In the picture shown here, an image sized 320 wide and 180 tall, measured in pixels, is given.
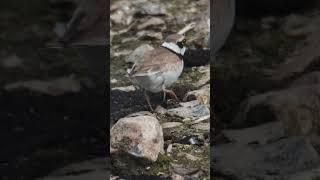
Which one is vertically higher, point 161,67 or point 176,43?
point 176,43

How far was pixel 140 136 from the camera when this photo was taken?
7.87 feet

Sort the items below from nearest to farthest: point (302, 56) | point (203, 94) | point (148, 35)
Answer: point (302, 56)
point (203, 94)
point (148, 35)

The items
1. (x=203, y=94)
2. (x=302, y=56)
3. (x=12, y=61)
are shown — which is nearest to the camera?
(x=12, y=61)

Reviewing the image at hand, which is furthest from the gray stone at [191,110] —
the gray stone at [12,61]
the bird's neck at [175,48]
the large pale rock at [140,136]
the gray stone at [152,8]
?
the gray stone at [12,61]

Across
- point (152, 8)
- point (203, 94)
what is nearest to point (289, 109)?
point (203, 94)

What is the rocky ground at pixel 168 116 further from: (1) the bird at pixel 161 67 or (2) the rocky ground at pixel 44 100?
(2) the rocky ground at pixel 44 100

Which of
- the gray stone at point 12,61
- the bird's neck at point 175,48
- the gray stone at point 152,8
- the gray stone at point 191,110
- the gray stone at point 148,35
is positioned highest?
the gray stone at point 152,8

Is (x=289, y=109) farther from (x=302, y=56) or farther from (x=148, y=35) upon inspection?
(x=148, y=35)

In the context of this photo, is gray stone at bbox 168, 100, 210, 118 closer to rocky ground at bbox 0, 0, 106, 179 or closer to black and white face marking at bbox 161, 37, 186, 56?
black and white face marking at bbox 161, 37, 186, 56

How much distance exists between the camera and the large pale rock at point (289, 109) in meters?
2.19

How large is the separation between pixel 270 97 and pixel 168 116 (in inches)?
19.0

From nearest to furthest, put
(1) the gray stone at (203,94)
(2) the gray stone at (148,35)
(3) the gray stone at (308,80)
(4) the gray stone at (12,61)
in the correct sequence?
1. (4) the gray stone at (12,61)
2. (3) the gray stone at (308,80)
3. (1) the gray stone at (203,94)
4. (2) the gray stone at (148,35)

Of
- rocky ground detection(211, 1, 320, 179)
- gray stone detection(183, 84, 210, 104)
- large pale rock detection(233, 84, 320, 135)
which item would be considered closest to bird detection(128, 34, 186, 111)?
gray stone detection(183, 84, 210, 104)

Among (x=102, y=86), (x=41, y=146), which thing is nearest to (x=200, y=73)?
(x=102, y=86)
